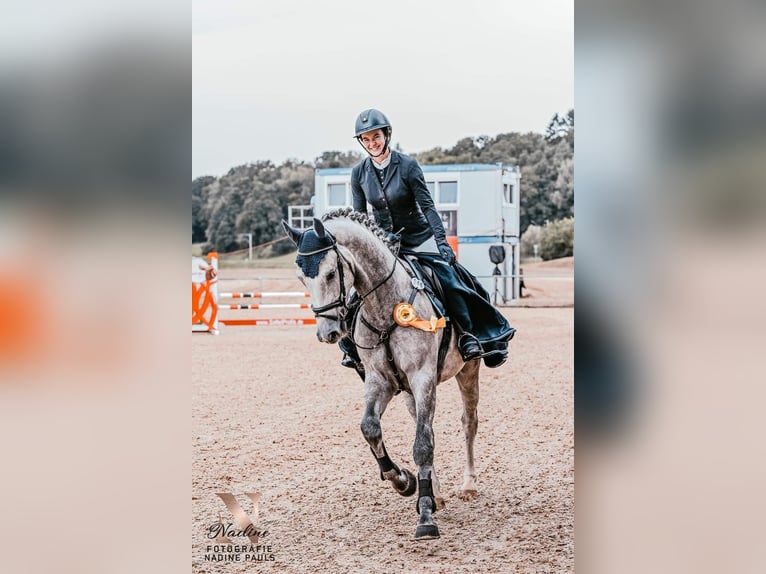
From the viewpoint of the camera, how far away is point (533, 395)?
7.79 m

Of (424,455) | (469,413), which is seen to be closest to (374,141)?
(424,455)

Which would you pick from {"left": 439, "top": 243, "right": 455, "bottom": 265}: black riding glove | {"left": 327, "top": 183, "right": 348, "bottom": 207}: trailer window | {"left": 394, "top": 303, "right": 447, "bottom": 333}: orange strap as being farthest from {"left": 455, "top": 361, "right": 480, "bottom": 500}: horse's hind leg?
{"left": 327, "top": 183, "right": 348, "bottom": 207}: trailer window

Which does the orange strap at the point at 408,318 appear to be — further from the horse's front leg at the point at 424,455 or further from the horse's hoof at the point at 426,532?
the horse's hoof at the point at 426,532

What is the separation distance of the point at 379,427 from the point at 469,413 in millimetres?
918

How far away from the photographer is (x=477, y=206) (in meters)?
13.7

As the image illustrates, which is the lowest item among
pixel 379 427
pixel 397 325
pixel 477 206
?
pixel 379 427

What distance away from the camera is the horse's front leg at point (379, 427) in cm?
370

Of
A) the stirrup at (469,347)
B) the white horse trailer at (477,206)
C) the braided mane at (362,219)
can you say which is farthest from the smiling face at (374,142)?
the white horse trailer at (477,206)

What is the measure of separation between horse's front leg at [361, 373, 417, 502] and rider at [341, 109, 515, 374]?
367 millimetres

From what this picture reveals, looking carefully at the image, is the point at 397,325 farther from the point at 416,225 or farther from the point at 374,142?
the point at 374,142

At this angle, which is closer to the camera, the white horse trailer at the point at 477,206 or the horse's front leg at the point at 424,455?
the horse's front leg at the point at 424,455

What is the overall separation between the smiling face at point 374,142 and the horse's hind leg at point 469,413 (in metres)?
1.26
